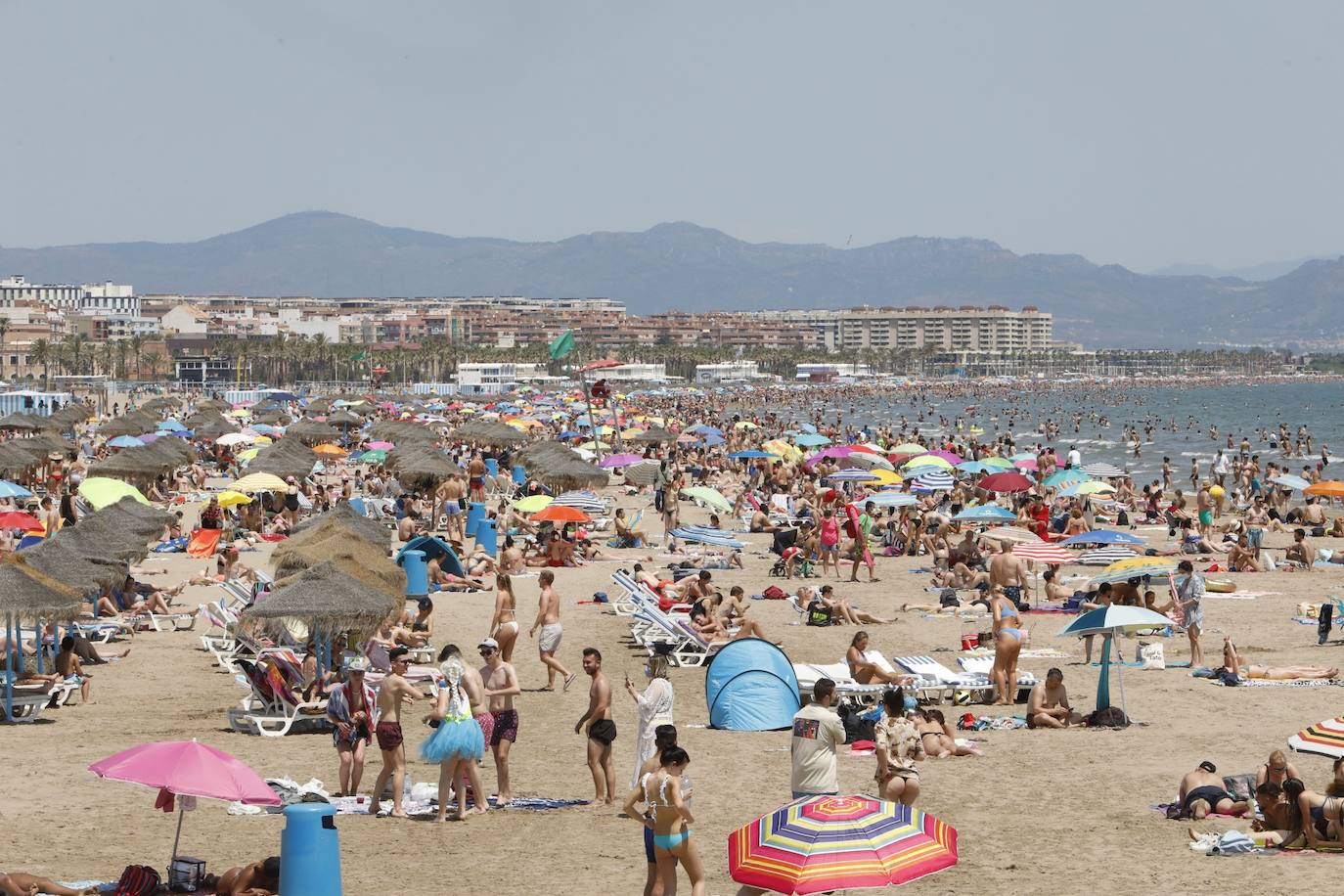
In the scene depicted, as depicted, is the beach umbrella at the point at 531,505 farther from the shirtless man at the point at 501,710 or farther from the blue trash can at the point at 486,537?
the shirtless man at the point at 501,710

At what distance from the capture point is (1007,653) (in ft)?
41.4

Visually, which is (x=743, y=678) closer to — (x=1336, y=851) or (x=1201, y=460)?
(x=1336, y=851)

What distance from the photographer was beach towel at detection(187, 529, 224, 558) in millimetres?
22547

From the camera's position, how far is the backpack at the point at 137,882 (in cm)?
730

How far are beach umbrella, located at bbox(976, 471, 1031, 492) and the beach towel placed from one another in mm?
12066

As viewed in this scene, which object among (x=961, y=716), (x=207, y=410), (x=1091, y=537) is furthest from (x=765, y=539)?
(x=207, y=410)

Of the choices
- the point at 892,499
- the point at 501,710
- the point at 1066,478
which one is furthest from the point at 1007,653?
the point at 1066,478

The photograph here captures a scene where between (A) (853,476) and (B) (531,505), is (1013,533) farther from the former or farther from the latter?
(A) (853,476)

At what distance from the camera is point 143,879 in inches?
289

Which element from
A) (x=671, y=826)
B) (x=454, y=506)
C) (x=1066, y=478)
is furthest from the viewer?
(x=1066, y=478)

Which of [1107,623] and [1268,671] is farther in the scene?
[1268,671]

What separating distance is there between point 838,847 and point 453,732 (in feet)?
11.1

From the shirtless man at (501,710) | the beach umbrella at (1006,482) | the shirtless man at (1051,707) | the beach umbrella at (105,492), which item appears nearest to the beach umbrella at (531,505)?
the beach umbrella at (105,492)

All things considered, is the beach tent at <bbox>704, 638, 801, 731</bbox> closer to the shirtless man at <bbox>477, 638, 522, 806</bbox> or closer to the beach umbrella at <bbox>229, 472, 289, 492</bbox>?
the shirtless man at <bbox>477, 638, 522, 806</bbox>
